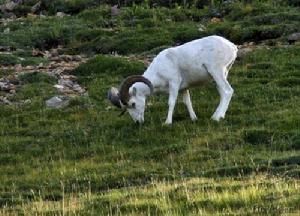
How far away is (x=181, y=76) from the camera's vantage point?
20922 mm

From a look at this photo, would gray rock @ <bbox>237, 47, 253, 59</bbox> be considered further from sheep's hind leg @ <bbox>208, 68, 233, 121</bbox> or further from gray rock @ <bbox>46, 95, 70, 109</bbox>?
sheep's hind leg @ <bbox>208, 68, 233, 121</bbox>

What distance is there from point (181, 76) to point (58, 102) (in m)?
4.58

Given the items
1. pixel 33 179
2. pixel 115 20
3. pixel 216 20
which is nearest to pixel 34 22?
pixel 115 20

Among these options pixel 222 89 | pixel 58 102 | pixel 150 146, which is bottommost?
pixel 58 102

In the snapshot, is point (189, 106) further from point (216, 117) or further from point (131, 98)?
point (131, 98)

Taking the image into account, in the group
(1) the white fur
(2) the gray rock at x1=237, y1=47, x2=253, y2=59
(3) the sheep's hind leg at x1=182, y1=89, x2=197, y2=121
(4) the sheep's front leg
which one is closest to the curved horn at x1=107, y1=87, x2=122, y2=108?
(1) the white fur

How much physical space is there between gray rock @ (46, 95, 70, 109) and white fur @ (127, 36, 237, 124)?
329cm

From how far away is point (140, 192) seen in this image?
13867 mm

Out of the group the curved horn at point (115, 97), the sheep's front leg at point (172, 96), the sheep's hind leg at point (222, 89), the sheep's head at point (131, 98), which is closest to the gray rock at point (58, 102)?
the curved horn at point (115, 97)

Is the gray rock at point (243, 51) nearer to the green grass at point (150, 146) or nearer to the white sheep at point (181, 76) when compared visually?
the green grass at point (150, 146)

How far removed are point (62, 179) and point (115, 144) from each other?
3136 millimetres

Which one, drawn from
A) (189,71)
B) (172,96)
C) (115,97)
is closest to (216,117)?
(172,96)

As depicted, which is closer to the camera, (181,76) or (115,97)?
(115,97)

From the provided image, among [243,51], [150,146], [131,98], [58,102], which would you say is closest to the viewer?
[150,146]
